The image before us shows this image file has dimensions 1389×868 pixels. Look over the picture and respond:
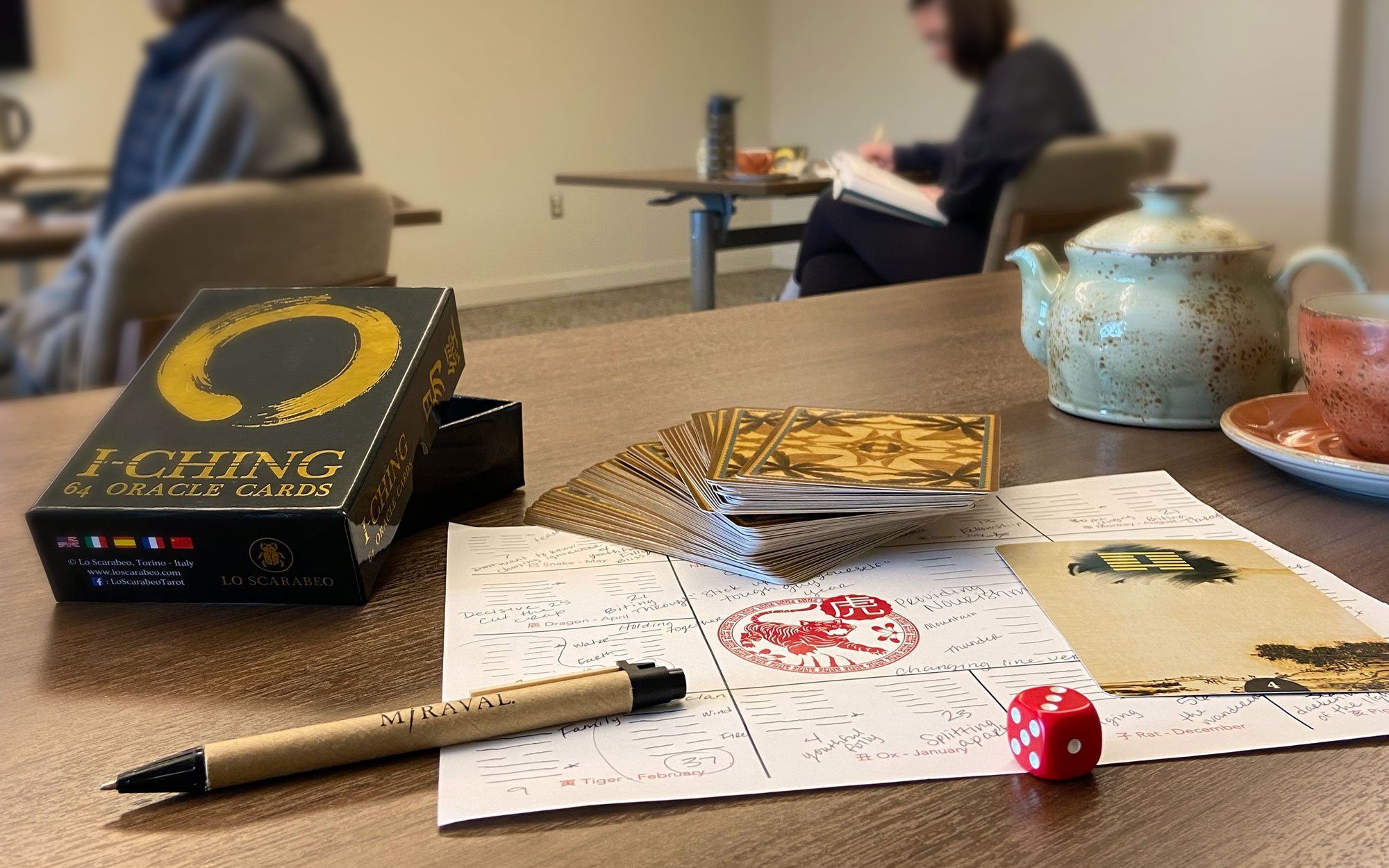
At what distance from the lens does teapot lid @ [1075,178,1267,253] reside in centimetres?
63

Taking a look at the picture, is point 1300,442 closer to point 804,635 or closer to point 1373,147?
point 804,635

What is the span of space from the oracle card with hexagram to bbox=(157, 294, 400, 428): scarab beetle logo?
0.28m

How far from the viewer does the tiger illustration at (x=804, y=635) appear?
38cm

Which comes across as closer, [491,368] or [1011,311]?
[491,368]

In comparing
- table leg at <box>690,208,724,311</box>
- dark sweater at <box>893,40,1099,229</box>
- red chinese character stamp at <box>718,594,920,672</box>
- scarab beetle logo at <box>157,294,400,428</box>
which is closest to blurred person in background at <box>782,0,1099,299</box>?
dark sweater at <box>893,40,1099,229</box>

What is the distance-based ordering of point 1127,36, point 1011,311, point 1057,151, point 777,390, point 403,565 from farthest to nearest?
point 1127,36 < point 1057,151 < point 1011,311 < point 777,390 < point 403,565

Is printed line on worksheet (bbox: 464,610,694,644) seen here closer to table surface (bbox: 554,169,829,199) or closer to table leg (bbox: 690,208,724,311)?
table surface (bbox: 554,169,829,199)

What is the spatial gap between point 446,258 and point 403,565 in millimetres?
4138

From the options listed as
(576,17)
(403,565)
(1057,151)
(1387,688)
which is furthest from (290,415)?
(576,17)

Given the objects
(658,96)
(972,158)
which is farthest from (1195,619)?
(658,96)

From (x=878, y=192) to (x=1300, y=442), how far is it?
1.82 metres

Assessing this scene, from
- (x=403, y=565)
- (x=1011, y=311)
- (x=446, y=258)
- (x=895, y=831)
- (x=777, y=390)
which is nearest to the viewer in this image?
(x=895, y=831)

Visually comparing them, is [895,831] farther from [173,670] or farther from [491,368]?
[491,368]

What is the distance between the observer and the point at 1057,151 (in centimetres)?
255
